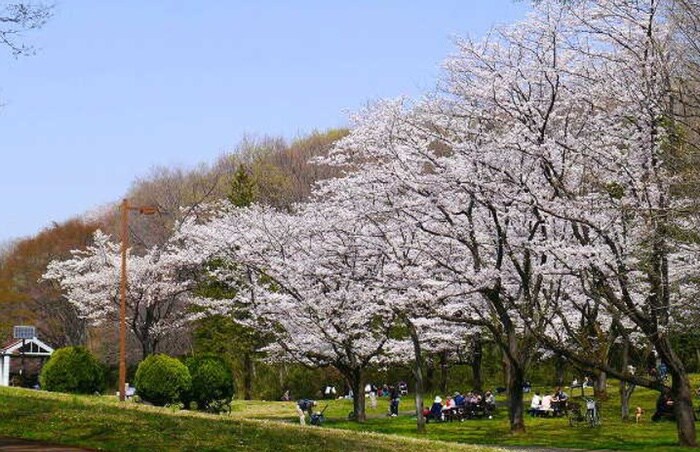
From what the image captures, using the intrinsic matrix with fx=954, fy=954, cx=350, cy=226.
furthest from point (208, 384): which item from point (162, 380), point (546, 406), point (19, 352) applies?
point (19, 352)

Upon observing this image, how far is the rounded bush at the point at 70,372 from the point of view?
33469mm

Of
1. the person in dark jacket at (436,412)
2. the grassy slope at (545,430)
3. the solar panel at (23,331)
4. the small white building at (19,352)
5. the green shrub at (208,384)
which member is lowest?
the grassy slope at (545,430)

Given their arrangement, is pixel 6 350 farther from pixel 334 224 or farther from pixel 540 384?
pixel 334 224

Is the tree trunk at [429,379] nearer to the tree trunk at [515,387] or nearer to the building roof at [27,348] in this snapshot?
the building roof at [27,348]

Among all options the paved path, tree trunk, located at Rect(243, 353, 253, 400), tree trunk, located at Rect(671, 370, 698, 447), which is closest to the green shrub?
tree trunk, located at Rect(243, 353, 253, 400)

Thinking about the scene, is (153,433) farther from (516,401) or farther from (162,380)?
(162,380)

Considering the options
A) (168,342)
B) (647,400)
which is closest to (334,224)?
(647,400)

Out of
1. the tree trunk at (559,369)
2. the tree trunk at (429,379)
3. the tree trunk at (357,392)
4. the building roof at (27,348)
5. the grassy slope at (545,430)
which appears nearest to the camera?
the grassy slope at (545,430)

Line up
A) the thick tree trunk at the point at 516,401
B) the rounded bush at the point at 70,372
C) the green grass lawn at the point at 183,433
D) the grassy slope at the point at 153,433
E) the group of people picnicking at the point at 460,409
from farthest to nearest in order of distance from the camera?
the rounded bush at the point at 70,372, the group of people picnicking at the point at 460,409, the thick tree trunk at the point at 516,401, the green grass lawn at the point at 183,433, the grassy slope at the point at 153,433

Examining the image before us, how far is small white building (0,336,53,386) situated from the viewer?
50.4 metres

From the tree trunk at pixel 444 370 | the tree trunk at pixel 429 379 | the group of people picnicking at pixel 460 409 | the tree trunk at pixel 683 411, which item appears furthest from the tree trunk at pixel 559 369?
the tree trunk at pixel 683 411

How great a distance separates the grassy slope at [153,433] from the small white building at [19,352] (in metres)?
37.5

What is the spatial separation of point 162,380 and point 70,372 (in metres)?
4.51

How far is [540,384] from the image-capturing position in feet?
159
